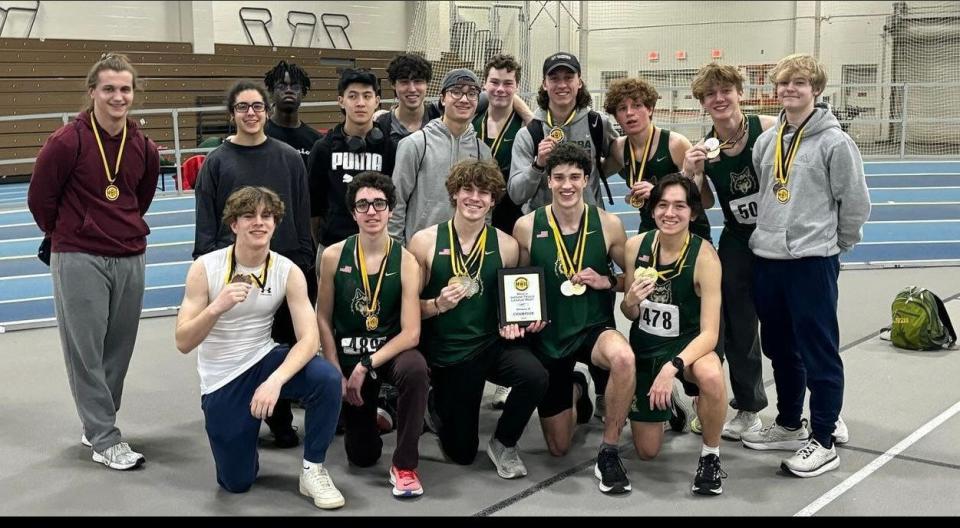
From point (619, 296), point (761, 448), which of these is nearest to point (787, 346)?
point (761, 448)

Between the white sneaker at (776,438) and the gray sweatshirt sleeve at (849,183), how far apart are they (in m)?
1.10

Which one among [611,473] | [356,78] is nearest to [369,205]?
[356,78]

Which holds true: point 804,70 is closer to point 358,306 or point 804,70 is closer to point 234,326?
point 358,306

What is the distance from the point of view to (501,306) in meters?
4.12

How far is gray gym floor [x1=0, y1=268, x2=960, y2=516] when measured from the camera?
12.2 feet

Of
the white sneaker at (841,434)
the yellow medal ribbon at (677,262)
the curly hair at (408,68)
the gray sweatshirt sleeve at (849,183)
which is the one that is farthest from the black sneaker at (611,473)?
the curly hair at (408,68)

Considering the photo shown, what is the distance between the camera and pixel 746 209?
172 inches

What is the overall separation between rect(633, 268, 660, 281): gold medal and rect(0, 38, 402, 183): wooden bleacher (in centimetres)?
1315

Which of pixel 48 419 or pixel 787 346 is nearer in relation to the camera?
pixel 787 346

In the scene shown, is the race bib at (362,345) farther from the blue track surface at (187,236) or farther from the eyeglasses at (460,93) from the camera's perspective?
the blue track surface at (187,236)

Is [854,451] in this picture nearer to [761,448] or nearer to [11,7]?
[761,448]

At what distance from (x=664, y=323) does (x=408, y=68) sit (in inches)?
80.6

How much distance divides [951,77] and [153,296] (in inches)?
649

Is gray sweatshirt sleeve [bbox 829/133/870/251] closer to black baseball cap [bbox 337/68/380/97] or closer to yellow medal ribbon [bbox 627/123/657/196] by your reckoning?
yellow medal ribbon [bbox 627/123/657/196]
